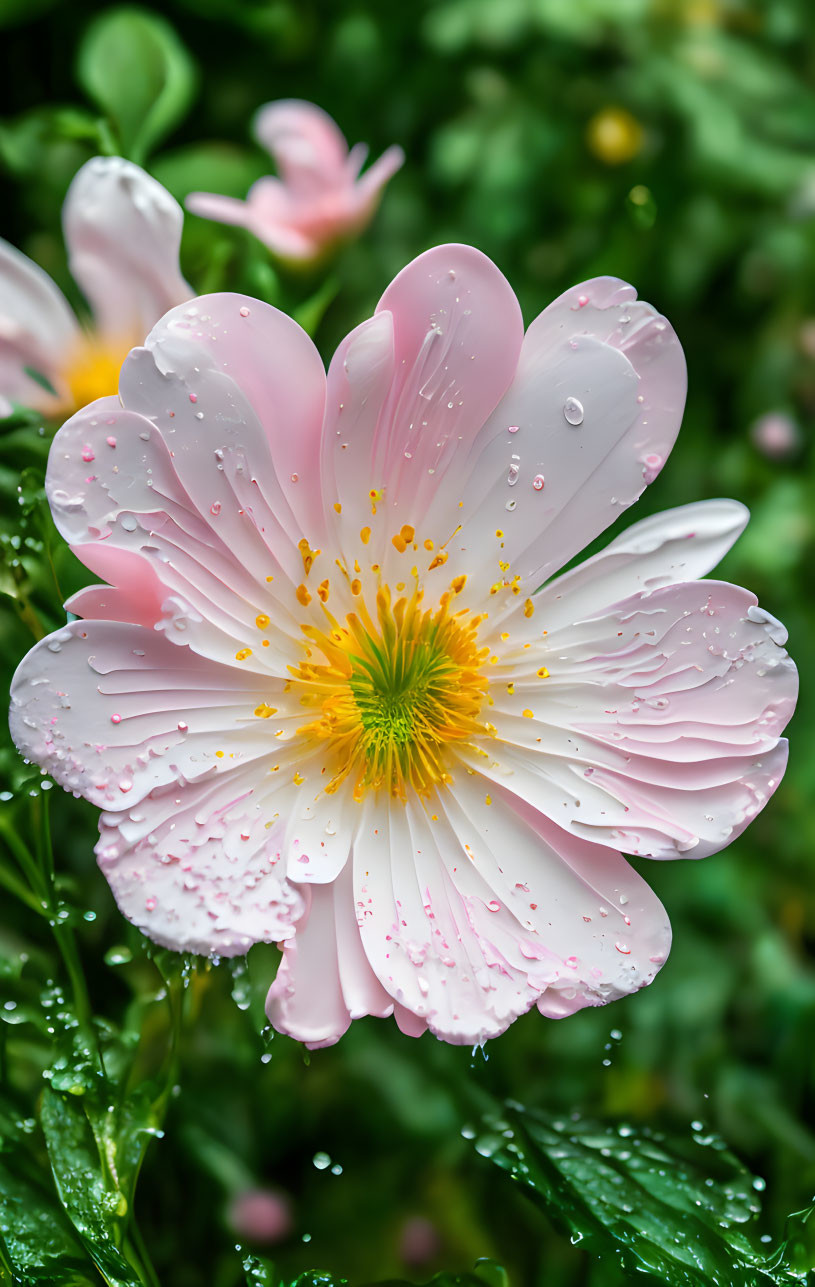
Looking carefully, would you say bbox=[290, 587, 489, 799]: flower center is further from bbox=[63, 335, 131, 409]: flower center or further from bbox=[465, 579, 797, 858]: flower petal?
bbox=[63, 335, 131, 409]: flower center

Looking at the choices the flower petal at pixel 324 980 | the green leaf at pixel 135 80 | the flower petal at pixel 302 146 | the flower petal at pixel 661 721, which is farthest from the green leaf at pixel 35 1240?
the flower petal at pixel 302 146

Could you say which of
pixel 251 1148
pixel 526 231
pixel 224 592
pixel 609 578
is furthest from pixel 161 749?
pixel 526 231

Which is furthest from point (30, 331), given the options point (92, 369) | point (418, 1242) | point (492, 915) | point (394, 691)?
point (418, 1242)

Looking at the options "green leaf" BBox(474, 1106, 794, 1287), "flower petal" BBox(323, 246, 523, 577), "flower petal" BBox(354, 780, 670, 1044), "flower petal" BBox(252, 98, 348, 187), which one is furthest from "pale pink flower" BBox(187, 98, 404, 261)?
"green leaf" BBox(474, 1106, 794, 1287)

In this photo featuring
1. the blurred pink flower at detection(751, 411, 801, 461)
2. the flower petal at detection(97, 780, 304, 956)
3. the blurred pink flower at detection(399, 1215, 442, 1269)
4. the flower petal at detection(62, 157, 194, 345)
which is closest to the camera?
the flower petal at detection(97, 780, 304, 956)

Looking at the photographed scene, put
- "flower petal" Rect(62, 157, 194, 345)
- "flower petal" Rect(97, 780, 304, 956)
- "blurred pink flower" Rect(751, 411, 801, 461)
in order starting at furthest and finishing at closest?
"blurred pink flower" Rect(751, 411, 801, 461) < "flower petal" Rect(62, 157, 194, 345) < "flower petal" Rect(97, 780, 304, 956)

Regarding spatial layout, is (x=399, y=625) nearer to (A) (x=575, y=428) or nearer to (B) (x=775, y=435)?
(A) (x=575, y=428)
